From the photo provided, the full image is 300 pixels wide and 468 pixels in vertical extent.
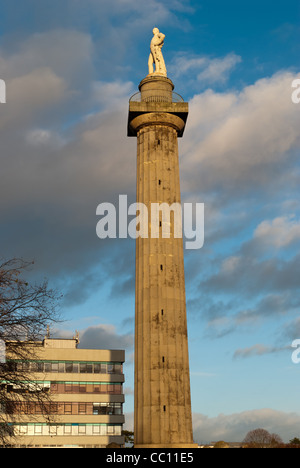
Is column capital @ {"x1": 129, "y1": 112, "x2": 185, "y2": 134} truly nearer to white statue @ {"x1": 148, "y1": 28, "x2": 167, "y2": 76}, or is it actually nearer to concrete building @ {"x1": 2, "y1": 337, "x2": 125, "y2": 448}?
white statue @ {"x1": 148, "y1": 28, "x2": 167, "y2": 76}

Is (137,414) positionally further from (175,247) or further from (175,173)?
(175,173)

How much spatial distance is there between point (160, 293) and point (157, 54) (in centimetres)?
2686

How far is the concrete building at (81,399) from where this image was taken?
270ft

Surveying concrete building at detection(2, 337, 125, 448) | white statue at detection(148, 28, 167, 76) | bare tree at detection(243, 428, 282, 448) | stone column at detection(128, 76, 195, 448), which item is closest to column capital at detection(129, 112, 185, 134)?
stone column at detection(128, 76, 195, 448)

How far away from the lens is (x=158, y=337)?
46469 mm

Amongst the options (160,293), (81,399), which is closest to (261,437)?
(81,399)

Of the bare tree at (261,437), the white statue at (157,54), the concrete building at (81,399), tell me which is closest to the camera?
the white statue at (157,54)

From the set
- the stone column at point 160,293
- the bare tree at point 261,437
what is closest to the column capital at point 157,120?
the stone column at point 160,293

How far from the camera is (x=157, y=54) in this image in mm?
57938

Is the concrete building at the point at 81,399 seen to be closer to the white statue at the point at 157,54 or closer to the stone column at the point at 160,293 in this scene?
the stone column at the point at 160,293

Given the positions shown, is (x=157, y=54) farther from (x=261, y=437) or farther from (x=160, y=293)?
(x=261, y=437)

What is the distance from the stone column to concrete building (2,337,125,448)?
3960cm
